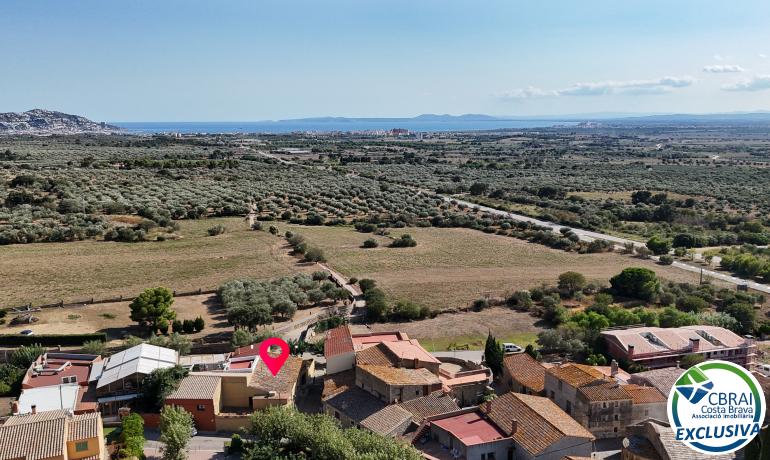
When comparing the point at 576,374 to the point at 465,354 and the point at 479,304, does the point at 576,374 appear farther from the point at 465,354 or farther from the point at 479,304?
the point at 479,304

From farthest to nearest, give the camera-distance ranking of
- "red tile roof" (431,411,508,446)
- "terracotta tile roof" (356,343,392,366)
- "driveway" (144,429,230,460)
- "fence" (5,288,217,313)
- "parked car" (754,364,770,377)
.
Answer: "fence" (5,288,217,313) → "parked car" (754,364,770,377) → "terracotta tile roof" (356,343,392,366) → "driveway" (144,429,230,460) → "red tile roof" (431,411,508,446)

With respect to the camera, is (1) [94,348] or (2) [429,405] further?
(1) [94,348]

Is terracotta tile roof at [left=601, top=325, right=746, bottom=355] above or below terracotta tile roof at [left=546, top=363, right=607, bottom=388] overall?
below

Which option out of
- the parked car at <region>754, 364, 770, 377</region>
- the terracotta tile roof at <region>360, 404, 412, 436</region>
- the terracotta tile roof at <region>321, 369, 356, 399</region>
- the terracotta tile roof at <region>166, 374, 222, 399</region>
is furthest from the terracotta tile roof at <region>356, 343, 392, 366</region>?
the parked car at <region>754, 364, 770, 377</region>

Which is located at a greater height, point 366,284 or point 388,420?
point 388,420

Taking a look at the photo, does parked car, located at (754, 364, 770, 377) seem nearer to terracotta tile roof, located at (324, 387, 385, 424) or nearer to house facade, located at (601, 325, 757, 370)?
house facade, located at (601, 325, 757, 370)

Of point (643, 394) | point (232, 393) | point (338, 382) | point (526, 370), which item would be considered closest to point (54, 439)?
point (232, 393)
